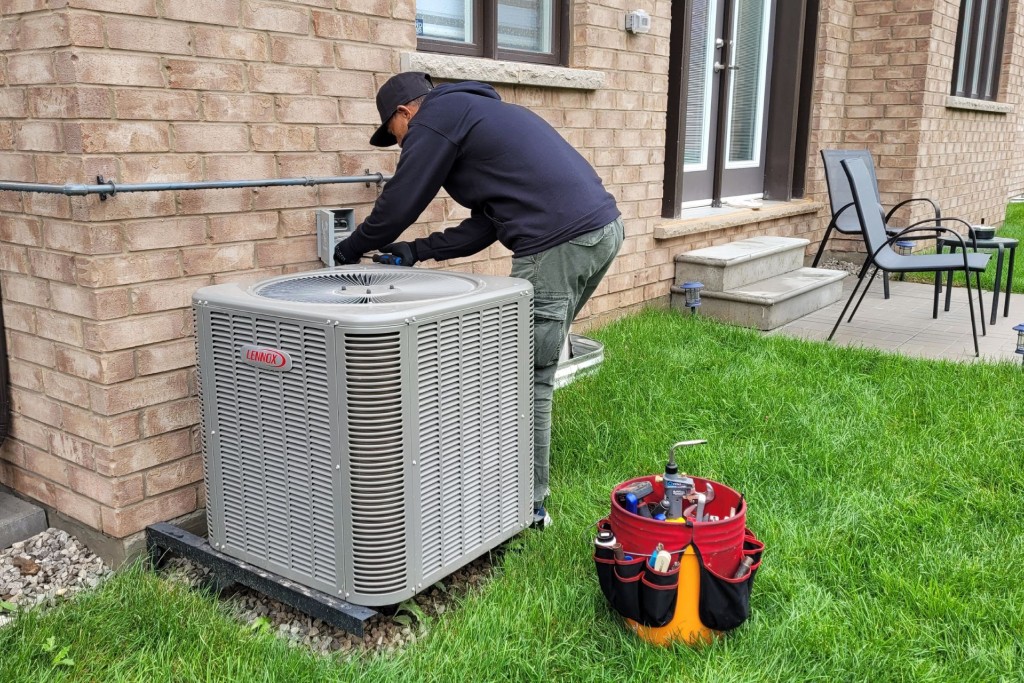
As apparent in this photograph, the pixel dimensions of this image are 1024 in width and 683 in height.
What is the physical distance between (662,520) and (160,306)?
172 centimetres

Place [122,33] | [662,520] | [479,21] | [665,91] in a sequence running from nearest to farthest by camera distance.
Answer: [662,520] < [122,33] < [479,21] < [665,91]

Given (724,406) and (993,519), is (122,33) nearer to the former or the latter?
(724,406)

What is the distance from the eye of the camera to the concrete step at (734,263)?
20.0 feet

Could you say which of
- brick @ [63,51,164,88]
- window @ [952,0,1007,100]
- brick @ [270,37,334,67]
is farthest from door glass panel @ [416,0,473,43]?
window @ [952,0,1007,100]

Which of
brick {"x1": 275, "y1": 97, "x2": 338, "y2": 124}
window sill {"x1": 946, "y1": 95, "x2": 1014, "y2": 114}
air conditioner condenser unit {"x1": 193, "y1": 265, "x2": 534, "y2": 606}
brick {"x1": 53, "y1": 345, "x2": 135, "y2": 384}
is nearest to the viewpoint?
air conditioner condenser unit {"x1": 193, "y1": 265, "x2": 534, "y2": 606}

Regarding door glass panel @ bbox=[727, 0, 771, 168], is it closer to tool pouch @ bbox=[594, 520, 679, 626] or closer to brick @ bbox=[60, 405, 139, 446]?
tool pouch @ bbox=[594, 520, 679, 626]

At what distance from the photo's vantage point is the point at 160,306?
2881 mm

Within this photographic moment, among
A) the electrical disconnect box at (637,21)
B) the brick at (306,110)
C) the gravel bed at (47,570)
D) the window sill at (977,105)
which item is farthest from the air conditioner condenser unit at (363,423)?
the window sill at (977,105)

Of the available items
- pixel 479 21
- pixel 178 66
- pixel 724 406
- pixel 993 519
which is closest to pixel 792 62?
pixel 479 21

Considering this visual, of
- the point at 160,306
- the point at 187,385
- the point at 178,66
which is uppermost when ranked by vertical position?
the point at 178,66

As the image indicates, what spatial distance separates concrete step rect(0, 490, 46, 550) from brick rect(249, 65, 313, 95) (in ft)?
5.50

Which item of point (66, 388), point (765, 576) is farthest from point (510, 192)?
point (66, 388)

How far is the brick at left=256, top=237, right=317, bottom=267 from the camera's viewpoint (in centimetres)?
320

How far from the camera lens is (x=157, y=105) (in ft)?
9.16
